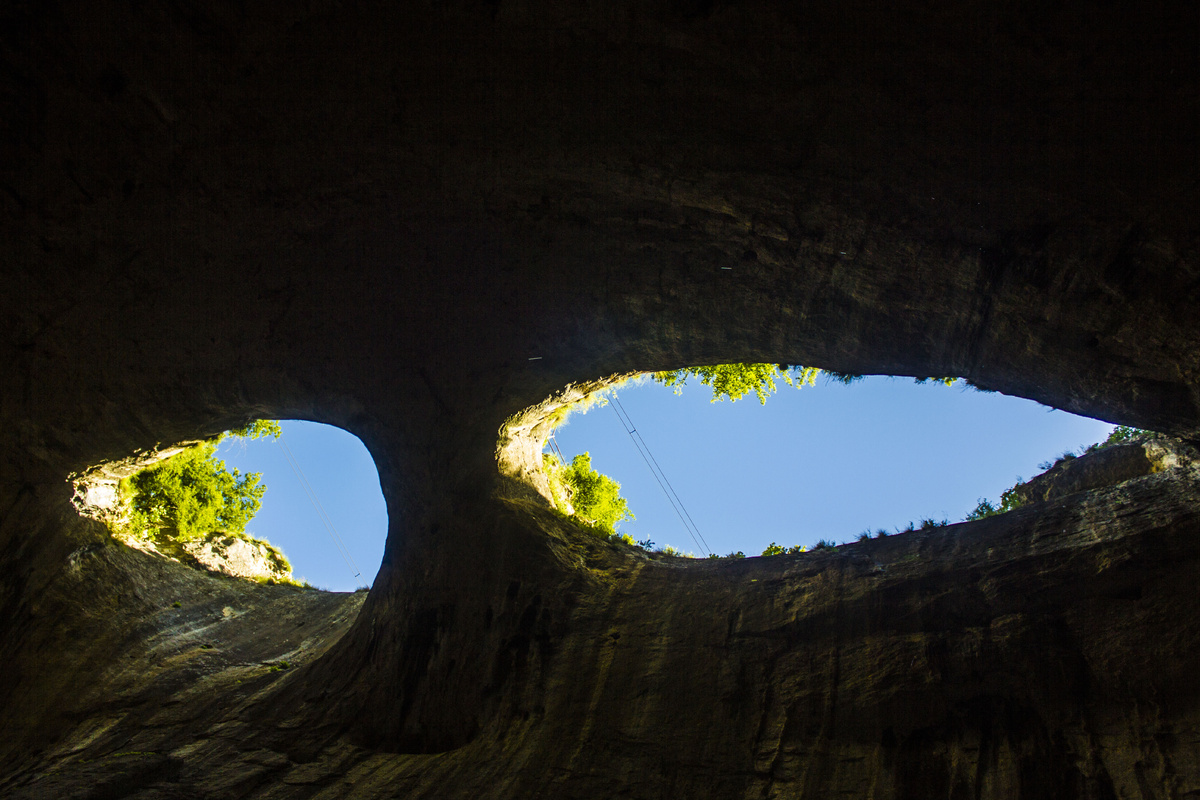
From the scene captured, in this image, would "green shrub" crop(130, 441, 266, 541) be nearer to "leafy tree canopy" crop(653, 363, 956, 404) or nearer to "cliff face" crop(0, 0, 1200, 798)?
"cliff face" crop(0, 0, 1200, 798)

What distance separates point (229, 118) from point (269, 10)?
1377 mm

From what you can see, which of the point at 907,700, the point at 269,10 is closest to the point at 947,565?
the point at 907,700

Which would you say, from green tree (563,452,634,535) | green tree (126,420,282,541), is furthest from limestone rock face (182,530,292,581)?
green tree (563,452,634,535)

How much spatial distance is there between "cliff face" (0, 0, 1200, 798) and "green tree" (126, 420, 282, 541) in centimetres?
453

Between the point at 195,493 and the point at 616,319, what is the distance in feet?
42.3

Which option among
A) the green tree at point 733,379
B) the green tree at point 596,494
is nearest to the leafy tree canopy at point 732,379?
the green tree at point 733,379

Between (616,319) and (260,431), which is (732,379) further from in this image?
(260,431)

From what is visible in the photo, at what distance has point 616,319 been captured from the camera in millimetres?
7637

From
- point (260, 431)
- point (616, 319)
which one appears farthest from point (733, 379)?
point (260, 431)

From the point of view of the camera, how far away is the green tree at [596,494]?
54.6ft

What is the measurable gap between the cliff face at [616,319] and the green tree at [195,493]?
4.53 metres

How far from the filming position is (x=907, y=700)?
198 inches

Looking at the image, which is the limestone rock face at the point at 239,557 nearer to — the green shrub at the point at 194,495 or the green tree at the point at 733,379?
the green shrub at the point at 194,495

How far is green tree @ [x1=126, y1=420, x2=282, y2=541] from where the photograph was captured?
13.3 meters
